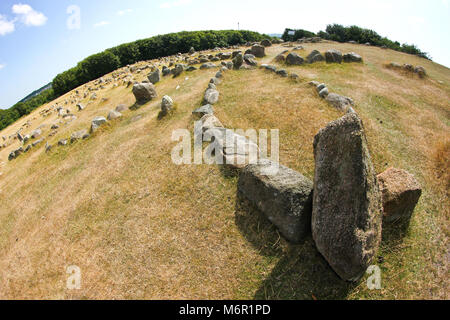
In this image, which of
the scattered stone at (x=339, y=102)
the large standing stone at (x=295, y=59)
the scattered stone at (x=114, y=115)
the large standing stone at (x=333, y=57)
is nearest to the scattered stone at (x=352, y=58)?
the large standing stone at (x=333, y=57)

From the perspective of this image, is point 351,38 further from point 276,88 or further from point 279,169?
point 279,169

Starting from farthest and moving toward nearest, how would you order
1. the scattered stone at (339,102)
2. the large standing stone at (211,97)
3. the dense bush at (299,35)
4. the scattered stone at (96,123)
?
the dense bush at (299,35), the scattered stone at (96,123), the large standing stone at (211,97), the scattered stone at (339,102)

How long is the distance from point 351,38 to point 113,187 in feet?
136

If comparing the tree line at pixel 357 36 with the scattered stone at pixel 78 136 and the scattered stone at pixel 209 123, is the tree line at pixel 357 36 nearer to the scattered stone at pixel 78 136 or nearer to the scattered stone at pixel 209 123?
the scattered stone at pixel 209 123

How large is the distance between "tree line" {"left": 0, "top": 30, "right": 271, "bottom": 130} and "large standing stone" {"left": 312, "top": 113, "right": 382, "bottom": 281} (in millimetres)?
50708

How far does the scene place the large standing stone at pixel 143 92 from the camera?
17.7m

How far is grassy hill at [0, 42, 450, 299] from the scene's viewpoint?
Answer: 5.41 metres

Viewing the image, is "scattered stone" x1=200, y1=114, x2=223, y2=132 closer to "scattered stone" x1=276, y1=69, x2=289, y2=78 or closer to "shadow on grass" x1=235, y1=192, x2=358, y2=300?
"shadow on grass" x1=235, y1=192, x2=358, y2=300

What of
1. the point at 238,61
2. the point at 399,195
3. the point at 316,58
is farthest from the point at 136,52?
the point at 399,195

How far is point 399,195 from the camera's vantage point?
574 centimetres

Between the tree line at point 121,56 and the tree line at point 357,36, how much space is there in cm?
1923

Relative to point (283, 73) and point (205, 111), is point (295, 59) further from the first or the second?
point (205, 111)

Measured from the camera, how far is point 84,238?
7.43 metres
